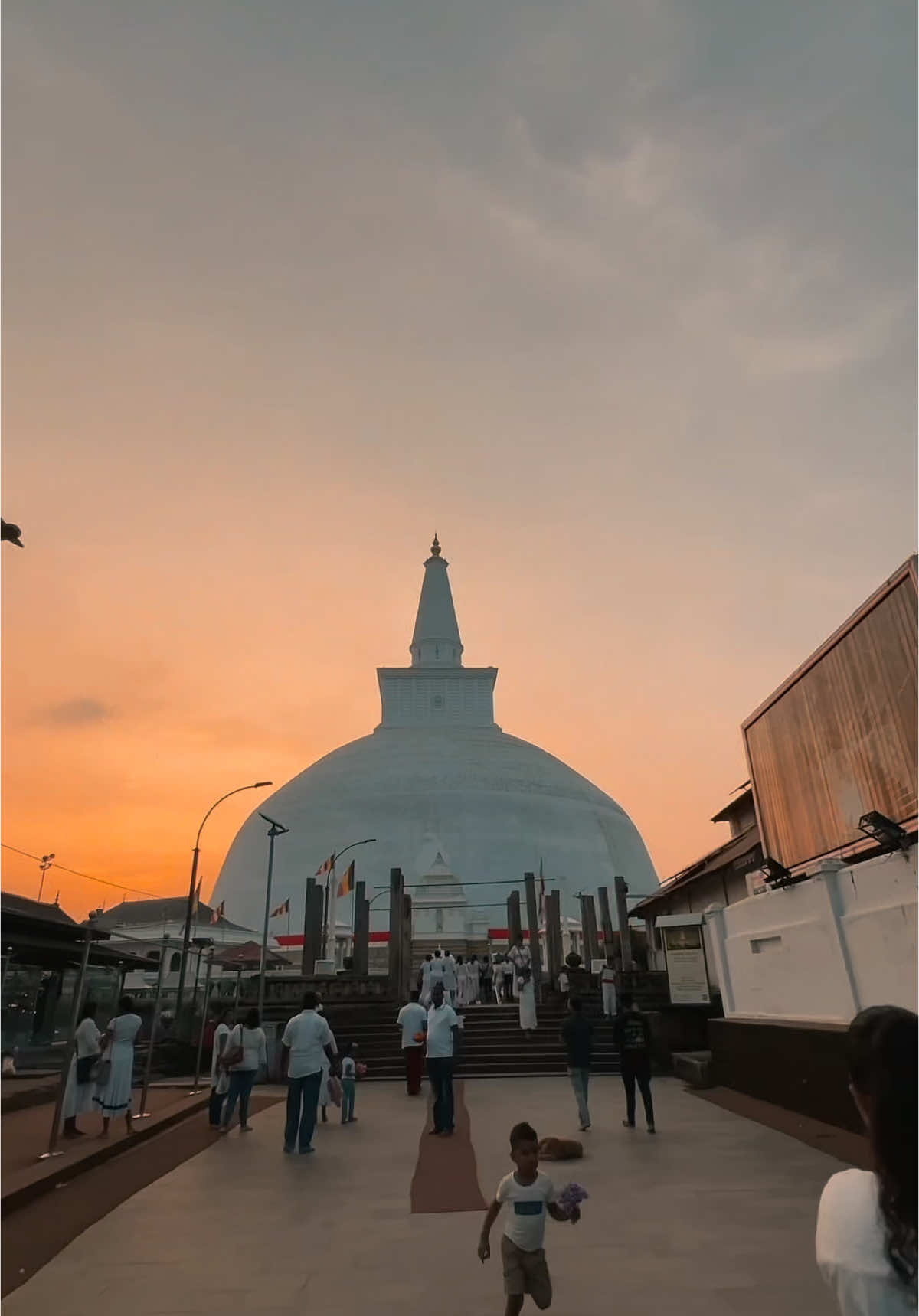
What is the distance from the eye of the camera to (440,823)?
147 ft

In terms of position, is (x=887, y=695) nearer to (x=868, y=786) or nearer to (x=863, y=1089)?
(x=868, y=786)

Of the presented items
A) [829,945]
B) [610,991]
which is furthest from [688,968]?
[829,945]

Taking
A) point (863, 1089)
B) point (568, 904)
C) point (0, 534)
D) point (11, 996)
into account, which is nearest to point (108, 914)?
point (568, 904)

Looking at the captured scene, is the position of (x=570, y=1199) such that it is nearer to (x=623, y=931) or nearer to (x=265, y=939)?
(x=265, y=939)

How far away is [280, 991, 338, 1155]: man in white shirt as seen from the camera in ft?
27.2

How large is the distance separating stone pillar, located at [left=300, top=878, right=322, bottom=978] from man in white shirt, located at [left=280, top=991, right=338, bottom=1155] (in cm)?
1226

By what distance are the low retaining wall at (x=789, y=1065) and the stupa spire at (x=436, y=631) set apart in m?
46.4

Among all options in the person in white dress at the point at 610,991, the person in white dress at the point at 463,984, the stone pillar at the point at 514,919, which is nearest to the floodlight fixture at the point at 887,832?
the person in white dress at the point at 610,991

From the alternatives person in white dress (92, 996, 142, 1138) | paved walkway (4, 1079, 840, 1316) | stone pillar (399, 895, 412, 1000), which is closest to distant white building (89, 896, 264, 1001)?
stone pillar (399, 895, 412, 1000)

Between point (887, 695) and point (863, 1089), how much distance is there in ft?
22.6

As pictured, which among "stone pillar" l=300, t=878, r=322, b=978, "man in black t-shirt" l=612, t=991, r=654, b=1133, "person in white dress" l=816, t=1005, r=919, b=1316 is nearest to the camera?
"person in white dress" l=816, t=1005, r=919, b=1316

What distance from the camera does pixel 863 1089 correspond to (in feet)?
6.21

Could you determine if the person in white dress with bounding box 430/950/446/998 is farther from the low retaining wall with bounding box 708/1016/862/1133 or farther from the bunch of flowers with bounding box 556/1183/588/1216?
the bunch of flowers with bounding box 556/1183/588/1216

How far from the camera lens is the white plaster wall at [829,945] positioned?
301 inches
